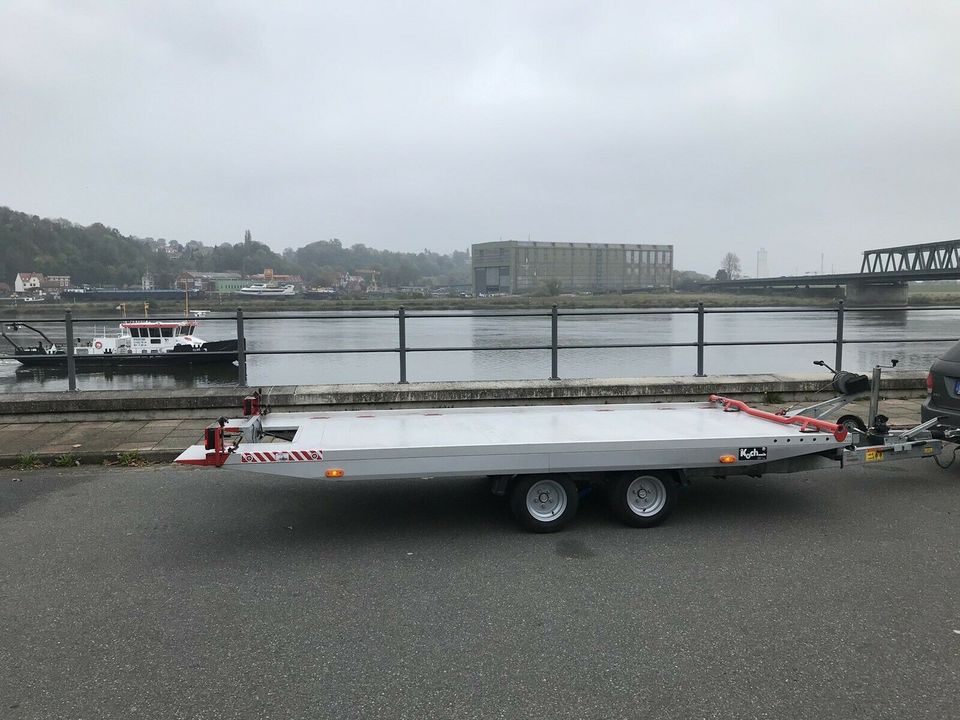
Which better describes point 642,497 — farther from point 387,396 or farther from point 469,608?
point 387,396

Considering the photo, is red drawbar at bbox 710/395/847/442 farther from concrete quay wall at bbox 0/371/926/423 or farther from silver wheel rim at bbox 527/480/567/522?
concrete quay wall at bbox 0/371/926/423

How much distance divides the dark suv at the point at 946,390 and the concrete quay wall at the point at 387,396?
12.1 ft

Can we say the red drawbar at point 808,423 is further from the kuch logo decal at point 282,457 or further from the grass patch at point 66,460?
the grass patch at point 66,460

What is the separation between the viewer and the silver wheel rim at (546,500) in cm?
547

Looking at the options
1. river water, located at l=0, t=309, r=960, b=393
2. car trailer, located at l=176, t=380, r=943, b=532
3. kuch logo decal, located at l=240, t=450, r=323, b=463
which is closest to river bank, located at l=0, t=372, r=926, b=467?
car trailer, located at l=176, t=380, r=943, b=532

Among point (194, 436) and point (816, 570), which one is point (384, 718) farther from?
point (194, 436)

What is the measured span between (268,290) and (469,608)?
1091 inches

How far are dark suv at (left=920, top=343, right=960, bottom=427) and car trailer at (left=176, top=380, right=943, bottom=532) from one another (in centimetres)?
58

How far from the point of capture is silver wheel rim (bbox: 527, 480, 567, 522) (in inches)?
215

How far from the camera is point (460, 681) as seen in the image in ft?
11.2

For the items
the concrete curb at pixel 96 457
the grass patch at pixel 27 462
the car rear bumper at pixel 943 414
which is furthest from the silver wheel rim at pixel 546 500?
the grass patch at pixel 27 462

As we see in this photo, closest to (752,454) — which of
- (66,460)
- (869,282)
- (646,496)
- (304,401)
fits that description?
(646,496)

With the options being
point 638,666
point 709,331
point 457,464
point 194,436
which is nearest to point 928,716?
point 638,666

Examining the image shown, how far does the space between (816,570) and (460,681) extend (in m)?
2.58
